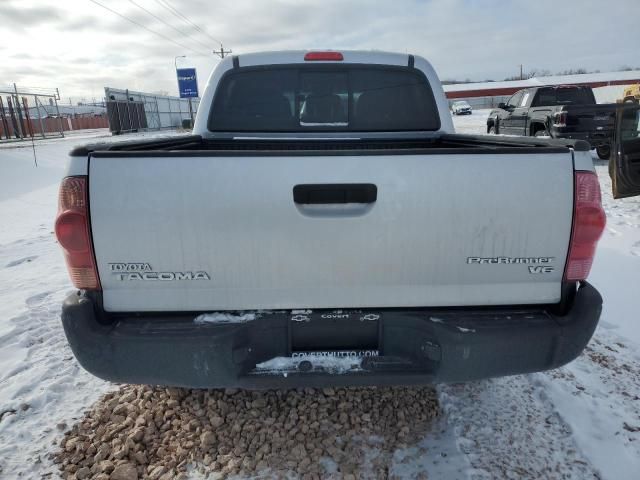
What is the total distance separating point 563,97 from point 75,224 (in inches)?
605

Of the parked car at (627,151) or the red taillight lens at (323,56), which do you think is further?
the parked car at (627,151)

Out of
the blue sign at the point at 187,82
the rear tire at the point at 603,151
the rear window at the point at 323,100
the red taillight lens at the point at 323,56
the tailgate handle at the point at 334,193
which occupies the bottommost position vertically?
the rear tire at the point at 603,151

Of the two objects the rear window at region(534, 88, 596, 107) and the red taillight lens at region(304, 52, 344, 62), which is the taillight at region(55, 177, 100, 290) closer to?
the red taillight lens at region(304, 52, 344, 62)

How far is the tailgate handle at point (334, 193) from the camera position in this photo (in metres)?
1.90

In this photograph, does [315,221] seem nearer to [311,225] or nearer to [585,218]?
[311,225]

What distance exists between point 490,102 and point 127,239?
62.7 m

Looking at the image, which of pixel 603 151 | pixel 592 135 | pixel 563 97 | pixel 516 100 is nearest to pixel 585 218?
pixel 592 135

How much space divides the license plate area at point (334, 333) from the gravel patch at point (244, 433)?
68 centimetres

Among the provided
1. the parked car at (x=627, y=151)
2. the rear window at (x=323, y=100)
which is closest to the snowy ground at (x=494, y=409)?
the rear window at (x=323, y=100)

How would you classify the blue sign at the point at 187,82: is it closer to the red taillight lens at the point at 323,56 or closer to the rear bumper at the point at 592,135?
the rear bumper at the point at 592,135

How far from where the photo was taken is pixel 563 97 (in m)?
13.6

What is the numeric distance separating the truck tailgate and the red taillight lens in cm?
202

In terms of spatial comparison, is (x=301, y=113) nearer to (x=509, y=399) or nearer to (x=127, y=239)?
(x=127, y=239)

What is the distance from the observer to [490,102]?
57.0 metres
